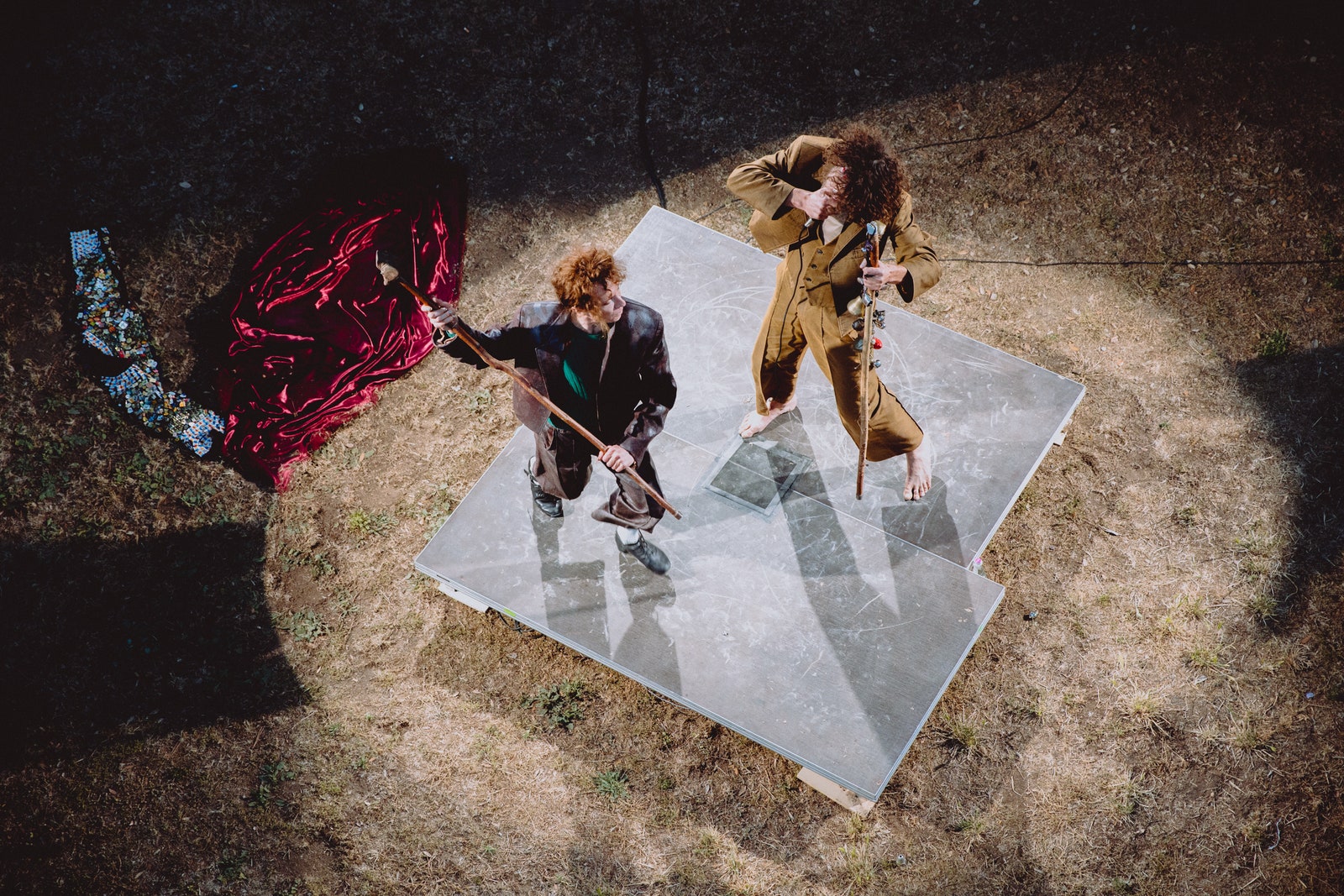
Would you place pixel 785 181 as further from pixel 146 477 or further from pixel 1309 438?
pixel 146 477

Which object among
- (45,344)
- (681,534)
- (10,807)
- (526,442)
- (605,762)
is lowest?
(605,762)

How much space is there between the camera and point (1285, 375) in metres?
4.98

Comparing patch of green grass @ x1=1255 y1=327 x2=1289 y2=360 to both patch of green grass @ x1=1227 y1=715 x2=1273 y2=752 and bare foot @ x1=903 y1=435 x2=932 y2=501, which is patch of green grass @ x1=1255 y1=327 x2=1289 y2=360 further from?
bare foot @ x1=903 y1=435 x2=932 y2=501

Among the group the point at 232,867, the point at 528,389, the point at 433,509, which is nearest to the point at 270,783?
the point at 232,867

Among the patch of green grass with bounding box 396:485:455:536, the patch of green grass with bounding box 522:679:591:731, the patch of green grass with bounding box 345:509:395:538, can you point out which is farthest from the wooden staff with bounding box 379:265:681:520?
the patch of green grass with bounding box 345:509:395:538

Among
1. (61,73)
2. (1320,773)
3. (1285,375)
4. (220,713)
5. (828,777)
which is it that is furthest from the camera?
(61,73)

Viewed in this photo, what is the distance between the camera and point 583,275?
9.68 ft

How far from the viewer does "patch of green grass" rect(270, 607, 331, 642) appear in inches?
180

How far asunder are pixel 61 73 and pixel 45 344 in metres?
2.08

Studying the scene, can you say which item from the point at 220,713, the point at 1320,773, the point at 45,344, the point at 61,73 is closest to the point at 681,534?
the point at 220,713

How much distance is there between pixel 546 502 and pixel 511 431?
2.78ft

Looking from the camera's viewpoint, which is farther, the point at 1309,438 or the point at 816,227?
the point at 1309,438

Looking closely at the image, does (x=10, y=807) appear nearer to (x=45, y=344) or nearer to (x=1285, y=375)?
(x=45, y=344)

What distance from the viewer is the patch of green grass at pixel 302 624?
15.0 ft
